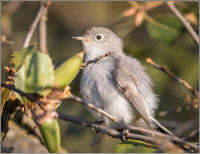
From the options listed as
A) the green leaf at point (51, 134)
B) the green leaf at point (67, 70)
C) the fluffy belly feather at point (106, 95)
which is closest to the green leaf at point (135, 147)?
the green leaf at point (51, 134)

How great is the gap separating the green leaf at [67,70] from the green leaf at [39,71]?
3cm

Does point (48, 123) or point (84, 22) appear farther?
point (84, 22)

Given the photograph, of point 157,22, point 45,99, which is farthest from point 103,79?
point 45,99

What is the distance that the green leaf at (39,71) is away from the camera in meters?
1.44

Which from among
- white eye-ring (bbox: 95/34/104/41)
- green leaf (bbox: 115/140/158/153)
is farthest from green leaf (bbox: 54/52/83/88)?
white eye-ring (bbox: 95/34/104/41)

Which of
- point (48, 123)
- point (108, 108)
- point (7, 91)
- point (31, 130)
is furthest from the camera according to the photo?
point (31, 130)

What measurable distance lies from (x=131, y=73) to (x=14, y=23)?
2.76 m

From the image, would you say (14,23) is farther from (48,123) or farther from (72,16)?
(48,123)

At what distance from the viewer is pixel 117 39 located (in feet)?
12.3

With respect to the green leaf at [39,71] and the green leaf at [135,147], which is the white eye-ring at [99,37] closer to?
the green leaf at [135,147]

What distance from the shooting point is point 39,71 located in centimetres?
145

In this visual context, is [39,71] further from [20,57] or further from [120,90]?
[120,90]

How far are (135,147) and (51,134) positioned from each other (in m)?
0.68

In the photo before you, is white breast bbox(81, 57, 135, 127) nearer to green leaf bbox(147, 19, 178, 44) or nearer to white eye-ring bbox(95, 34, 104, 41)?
white eye-ring bbox(95, 34, 104, 41)
